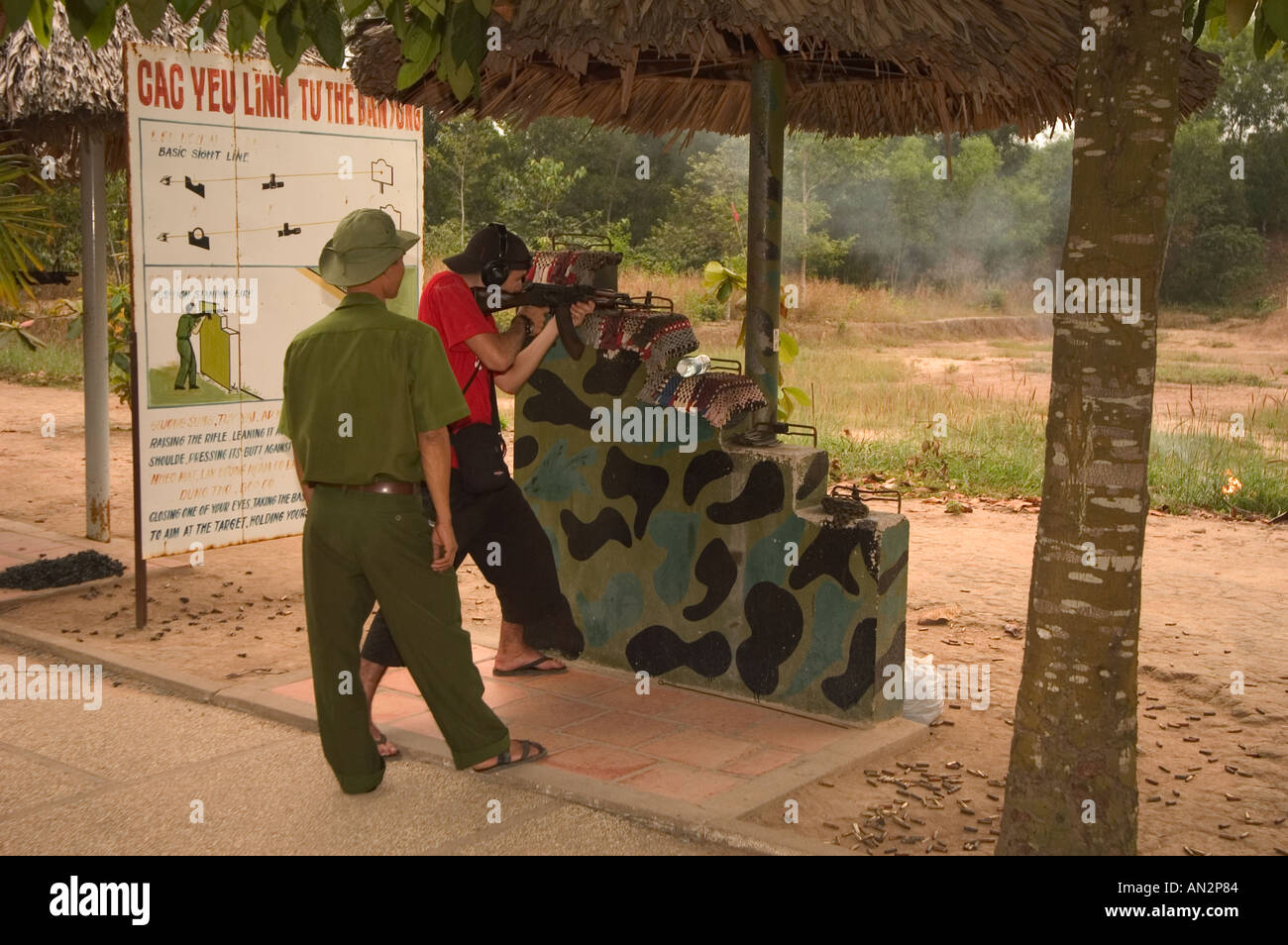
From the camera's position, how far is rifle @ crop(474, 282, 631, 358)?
16.4 ft

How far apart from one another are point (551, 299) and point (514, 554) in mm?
1014

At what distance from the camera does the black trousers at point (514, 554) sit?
5.00 m

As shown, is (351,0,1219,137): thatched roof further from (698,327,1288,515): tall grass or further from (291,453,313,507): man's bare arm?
(698,327,1288,515): tall grass

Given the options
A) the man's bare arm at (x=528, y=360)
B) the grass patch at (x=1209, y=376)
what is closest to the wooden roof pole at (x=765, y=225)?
the man's bare arm at (x=528, y=360)

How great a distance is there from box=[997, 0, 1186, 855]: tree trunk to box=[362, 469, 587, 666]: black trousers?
220 centimetres

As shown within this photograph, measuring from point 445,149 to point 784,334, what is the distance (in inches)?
742

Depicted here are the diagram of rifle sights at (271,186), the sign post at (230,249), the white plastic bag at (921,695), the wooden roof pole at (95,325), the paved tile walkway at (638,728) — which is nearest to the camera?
the paved tile walkway at (638,728)

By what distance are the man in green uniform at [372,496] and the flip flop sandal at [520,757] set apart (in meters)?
0.12

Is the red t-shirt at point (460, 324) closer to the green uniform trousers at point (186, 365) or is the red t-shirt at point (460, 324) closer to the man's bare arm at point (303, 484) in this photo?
the man's bare arm at point (303, 484)

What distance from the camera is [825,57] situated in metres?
5.38

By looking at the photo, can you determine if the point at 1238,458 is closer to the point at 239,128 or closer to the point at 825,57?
the point at 825,57

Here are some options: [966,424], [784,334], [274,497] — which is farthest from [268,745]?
[966,424]

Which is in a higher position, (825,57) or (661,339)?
(825,57)

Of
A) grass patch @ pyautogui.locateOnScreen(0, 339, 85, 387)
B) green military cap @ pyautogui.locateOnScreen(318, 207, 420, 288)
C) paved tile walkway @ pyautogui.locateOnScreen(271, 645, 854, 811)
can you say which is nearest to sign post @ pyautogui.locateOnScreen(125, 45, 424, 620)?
paved tile walkway @ pyautogui.locateOnScreen(271, 645, 854, 811)
